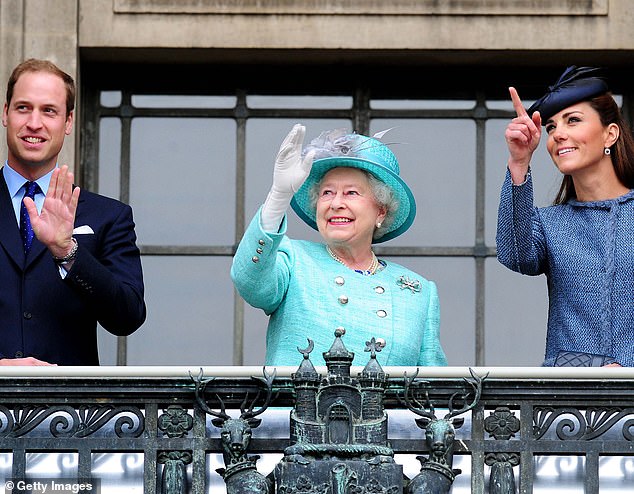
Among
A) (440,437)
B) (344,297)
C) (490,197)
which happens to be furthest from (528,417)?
(490,197)

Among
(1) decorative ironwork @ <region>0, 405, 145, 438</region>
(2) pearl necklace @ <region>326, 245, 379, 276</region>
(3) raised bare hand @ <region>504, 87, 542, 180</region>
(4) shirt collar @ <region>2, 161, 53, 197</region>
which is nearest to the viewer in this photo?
(1) decorative ironwork @ <region>0, 405, 145, 438</region>

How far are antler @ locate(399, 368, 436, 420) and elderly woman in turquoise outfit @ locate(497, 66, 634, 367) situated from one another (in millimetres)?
629

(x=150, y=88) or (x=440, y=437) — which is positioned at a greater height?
(x=150, y=88)

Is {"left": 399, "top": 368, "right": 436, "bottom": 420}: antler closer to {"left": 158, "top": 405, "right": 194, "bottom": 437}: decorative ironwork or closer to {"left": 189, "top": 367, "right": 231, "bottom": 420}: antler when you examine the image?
{"left": 189, "top": 367, "right": 231, "bottom": 420}: antler

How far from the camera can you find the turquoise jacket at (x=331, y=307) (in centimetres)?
902

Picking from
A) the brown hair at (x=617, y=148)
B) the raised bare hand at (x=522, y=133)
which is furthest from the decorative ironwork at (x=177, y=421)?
the brown hair at (x=617, y=148)

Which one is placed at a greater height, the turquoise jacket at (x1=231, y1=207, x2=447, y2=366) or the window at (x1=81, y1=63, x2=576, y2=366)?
the window at (x1=81, y1=63, x2=576, y2=366)

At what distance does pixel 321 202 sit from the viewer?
9.22 meters

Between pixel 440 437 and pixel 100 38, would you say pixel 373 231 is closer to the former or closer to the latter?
pixel 440 437

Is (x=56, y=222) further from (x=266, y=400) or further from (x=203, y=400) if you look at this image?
(x=266, y=400)

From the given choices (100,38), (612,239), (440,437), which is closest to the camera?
(440,437)

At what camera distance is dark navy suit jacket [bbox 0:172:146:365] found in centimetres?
880

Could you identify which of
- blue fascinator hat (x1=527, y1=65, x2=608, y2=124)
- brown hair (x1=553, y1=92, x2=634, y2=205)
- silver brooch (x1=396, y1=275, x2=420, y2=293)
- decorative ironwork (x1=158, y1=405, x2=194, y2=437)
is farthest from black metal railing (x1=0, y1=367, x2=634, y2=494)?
blue fascinator hat (x1=527, y1=65, x2=608, y2=124)

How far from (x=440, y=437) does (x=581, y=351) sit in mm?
798
